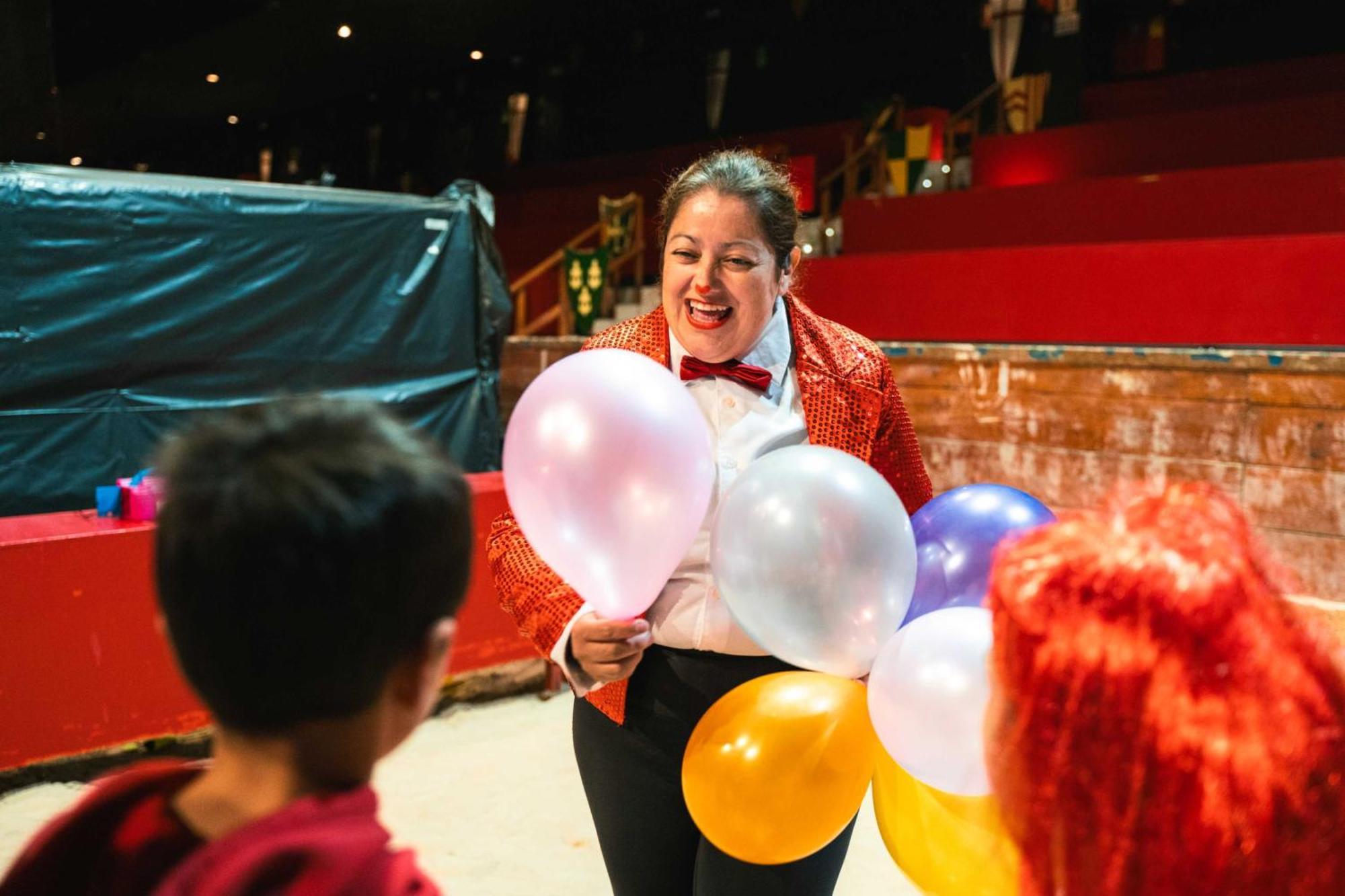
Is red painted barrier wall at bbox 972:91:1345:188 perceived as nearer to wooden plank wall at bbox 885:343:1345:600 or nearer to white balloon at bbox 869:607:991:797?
wooden plank wall at bbox 885:343:1345:600

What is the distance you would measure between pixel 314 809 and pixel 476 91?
14.1 metres

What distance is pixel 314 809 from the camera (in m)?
0.58

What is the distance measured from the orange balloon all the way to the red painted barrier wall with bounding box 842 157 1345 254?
176 inches

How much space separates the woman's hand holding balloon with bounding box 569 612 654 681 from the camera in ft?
3.71

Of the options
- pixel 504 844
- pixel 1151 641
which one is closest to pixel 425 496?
pixel 1151 641

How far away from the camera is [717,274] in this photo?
1272mm

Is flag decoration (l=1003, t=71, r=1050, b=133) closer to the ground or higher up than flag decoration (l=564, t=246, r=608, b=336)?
higher up

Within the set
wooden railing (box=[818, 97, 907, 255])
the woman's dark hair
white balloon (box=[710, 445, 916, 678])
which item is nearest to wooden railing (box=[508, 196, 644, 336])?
wooden railing (box=[818, 97, 907, 255])

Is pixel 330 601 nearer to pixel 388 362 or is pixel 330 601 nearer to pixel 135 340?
pixel 135 340

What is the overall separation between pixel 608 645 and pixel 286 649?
1.92ft

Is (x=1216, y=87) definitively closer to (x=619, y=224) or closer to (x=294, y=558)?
(x=619, y=224)

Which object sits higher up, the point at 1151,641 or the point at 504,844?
the point at 1151,641

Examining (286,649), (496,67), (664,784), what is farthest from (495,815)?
(496,67)

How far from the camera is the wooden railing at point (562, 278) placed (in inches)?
325
